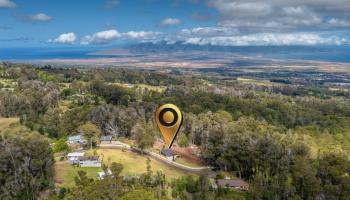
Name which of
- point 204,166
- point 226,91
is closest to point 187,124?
point 204,166

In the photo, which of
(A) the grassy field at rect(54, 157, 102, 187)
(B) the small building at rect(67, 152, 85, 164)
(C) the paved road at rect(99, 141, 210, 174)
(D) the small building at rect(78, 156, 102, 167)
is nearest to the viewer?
(A) the grassy field at rect(54, 157, 102, 187)

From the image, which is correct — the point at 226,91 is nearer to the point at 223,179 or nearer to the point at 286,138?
the point at 286,138

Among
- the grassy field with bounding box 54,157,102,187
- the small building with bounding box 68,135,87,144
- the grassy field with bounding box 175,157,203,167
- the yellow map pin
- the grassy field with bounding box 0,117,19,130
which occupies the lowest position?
the grassy field with bounding box 175,157,203,167

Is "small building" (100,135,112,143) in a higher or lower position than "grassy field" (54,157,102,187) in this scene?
higher

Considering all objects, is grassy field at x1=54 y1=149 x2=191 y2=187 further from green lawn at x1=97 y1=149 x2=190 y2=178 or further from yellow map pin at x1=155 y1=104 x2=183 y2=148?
yellow map pin at x1=155 y1=104 x2=183 y2=148

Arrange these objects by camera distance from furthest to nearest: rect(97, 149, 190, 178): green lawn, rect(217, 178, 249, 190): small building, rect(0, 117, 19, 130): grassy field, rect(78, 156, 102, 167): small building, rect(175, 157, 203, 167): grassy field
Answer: rect(0, 117, 19, 130): grassy field
rect(175, 157, 203, 167): grassy field
rect(78, 156, 102, 167): small building
rect(97, 149, 190, 178): green lawn
rect(217, 178, 249, 190): small building

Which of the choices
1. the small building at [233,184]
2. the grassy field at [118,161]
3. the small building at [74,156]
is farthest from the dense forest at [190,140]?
the small building at [74,156]

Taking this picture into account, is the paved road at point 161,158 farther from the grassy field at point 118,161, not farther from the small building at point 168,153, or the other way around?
the grassy field at point 118,161

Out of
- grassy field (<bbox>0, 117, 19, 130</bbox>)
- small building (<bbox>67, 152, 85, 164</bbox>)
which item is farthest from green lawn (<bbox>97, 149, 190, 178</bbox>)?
grassy field (<bbox>0, 117, 19, 130</bbox>)
